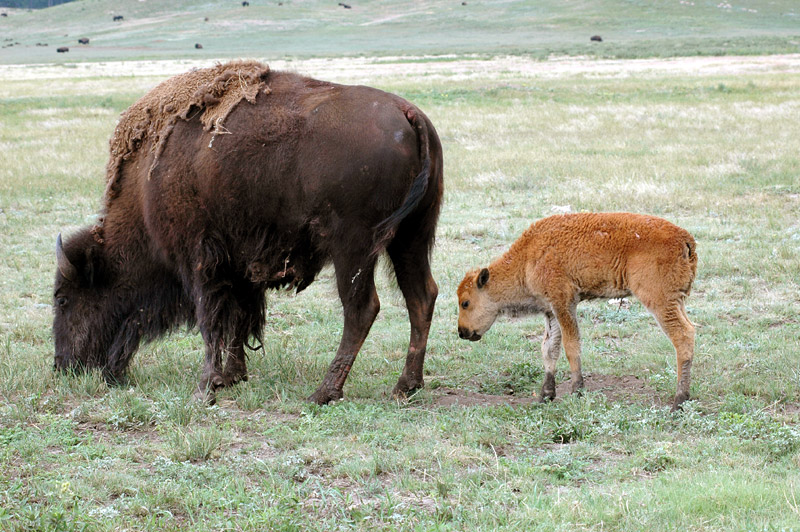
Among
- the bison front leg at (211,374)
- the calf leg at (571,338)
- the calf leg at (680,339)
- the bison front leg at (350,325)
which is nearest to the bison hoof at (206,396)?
the bison front leg at (211,374)

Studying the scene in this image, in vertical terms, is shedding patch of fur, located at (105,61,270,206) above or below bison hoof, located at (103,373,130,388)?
above

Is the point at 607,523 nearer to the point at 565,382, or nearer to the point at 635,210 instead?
the point at 565,382

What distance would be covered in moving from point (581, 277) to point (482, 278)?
0.78 meters

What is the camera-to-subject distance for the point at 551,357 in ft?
19.9

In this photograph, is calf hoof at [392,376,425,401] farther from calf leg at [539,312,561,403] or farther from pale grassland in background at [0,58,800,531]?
calf leg at [539,312,561,403]

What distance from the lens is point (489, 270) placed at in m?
6.32

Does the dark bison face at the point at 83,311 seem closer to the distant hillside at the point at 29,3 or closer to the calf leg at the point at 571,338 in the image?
the calf leg at the point at 571,338

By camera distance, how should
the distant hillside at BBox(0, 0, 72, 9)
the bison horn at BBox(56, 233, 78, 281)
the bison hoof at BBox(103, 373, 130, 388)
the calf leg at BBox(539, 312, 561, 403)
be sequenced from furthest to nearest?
the distant hillside at BBox(0, 0, 72, 9)
the bison hoof at BBox(103, 373, 130, 388)
the bison horn at BBox(56, 233, 78, 281)
the calf leg at BBox(539, 312, 561, 403)

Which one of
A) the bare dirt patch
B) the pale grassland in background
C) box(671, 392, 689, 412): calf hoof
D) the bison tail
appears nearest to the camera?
the pale grassland in background

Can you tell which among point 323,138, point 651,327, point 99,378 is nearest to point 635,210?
point 651,327

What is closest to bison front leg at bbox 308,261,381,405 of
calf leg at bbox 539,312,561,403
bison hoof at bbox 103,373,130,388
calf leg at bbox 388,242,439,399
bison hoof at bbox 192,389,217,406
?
calf leg at bbox 388,242,439,399

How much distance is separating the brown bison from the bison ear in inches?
0.4

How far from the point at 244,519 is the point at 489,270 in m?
3.07

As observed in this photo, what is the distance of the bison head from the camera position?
6.32m
